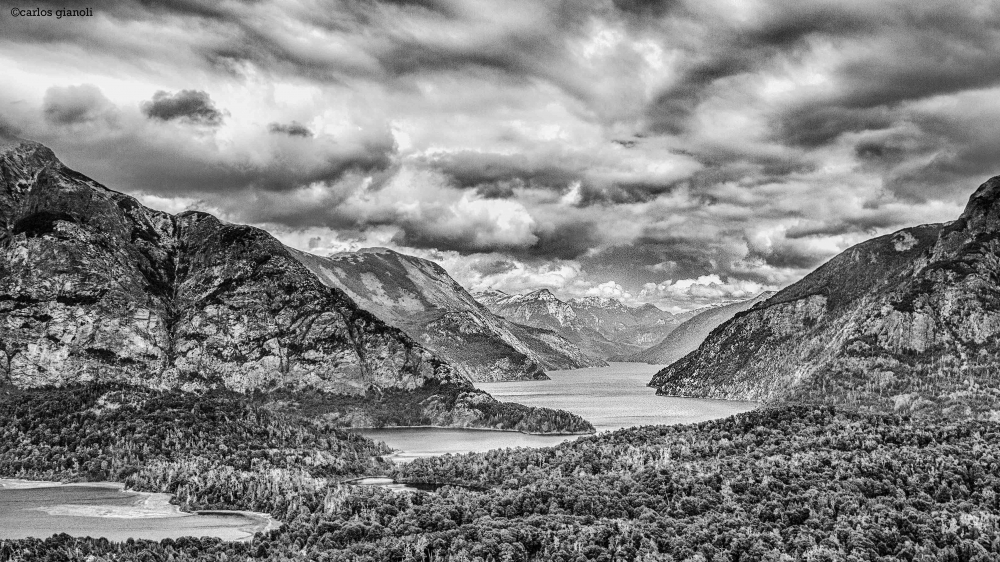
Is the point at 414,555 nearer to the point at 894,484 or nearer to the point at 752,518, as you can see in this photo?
the point at 752,518

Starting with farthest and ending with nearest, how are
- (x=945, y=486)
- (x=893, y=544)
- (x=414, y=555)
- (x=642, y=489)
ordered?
1. (x=642, y=489)
2. (x=945, y=486)
3. (x=414, y=555)
4. (x=893, y=544)

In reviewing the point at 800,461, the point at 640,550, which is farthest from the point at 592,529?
the point at 800,461

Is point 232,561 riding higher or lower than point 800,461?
lower

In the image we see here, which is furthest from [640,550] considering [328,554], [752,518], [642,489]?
[328,554]

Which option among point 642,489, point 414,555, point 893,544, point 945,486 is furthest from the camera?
point 642,489

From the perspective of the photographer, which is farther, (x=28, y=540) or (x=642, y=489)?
(x=642, y=489)

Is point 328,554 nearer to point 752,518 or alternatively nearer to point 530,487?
point 530,487
